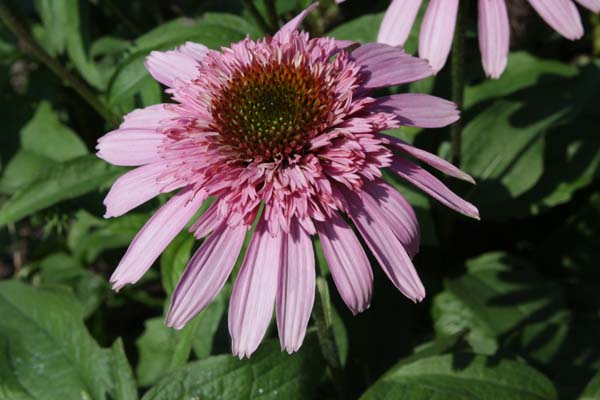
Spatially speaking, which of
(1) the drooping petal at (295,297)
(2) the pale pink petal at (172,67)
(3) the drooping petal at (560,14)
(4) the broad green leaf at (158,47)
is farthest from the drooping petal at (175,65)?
(3) the drooping petal at (560,14)

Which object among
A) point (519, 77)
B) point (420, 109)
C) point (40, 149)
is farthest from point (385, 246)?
point (40, 149)

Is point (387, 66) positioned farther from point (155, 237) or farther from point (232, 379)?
point (232, 379)

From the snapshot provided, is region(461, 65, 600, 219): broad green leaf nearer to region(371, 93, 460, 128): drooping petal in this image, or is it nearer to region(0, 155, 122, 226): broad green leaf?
region(371, 93, 460, 128): drooping petal

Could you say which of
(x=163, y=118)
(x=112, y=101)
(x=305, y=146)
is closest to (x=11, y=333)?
(x=112, y=101)

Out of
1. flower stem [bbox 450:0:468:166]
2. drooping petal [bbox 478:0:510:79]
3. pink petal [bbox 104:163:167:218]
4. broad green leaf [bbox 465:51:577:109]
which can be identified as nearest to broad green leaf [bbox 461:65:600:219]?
broad green leaf [bbox 465:51:577:109]

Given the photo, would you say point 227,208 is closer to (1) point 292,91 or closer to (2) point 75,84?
(1) point 292,91

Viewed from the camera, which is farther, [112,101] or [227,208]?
[112,101]
